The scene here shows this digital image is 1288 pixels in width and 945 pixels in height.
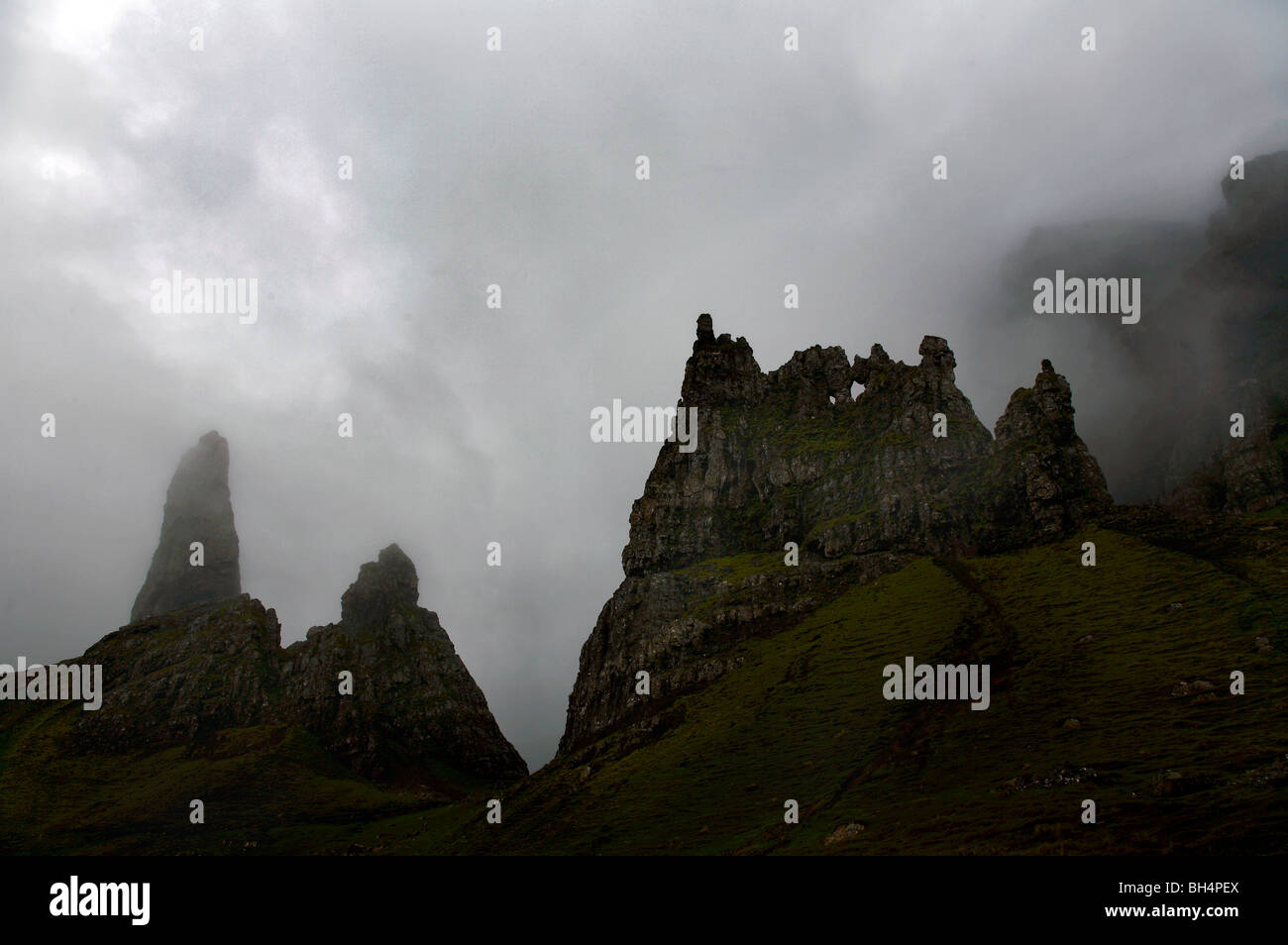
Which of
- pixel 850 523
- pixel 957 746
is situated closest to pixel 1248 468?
pixel 850 523

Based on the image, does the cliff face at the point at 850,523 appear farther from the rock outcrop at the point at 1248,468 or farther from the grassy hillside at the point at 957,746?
the rock outcrop at the point at 1248,468

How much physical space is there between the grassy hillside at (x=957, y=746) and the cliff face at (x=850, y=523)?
10459mm

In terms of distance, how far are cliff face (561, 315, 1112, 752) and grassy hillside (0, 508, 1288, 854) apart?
34.3 feet

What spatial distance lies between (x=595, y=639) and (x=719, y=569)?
38.2 metres

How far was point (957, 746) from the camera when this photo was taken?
7581 cm

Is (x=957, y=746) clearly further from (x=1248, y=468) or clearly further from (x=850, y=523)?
(x=1248, y=468)

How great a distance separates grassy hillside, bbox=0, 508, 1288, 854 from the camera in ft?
168

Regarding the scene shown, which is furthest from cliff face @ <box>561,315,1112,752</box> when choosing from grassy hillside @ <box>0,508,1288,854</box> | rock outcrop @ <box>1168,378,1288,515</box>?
rock outcrop @ <box>1168,378,1288,515</box>

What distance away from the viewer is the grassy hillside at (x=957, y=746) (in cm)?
5125

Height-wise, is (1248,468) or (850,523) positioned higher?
(1248,468)

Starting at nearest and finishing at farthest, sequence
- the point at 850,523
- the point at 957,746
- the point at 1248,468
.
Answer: the point at 957,746 < the point at 1248,468 < the point at 850,523

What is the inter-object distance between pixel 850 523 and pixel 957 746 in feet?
322
